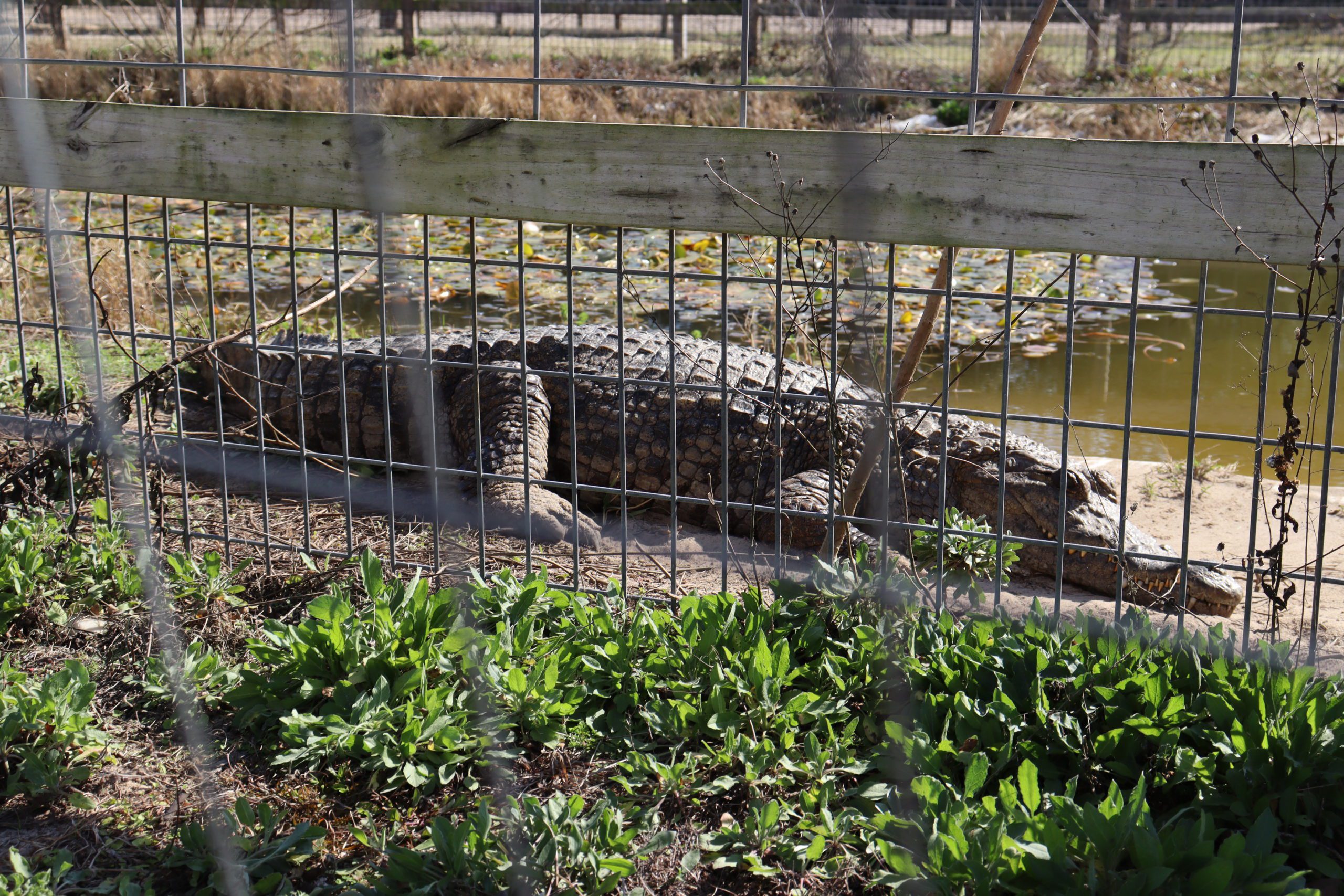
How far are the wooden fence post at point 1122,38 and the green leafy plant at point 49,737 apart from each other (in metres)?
17.8

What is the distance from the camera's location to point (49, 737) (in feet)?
8.30

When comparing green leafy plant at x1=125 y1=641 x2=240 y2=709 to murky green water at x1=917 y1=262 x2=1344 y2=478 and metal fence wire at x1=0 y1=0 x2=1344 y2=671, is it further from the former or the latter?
murky green water at x1=917 y1=262 x2=1344 y2=478

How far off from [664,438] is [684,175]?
2304 millimetres

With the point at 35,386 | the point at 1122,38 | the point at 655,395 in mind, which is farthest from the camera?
the point at 1122,38

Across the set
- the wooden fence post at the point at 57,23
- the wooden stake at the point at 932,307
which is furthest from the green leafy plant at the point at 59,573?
the wooden fence post at the point at 57,23

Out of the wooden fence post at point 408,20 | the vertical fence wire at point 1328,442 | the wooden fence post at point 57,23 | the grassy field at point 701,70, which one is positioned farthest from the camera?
the wooden fence post at point 57,23

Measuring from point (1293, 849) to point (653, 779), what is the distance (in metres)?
1.25

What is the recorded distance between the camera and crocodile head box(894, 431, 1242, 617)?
402cm

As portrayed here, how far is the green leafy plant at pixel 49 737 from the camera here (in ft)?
8.01

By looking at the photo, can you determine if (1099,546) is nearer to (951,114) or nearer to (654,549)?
(654,549)

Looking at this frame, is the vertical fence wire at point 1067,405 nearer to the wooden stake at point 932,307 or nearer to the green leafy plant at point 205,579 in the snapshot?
the wooden stake at point 932,307

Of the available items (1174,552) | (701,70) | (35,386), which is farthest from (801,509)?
(701,70)

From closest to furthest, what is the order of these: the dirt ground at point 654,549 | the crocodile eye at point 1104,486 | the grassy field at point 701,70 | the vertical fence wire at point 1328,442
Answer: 1. the vertical fence wire at point 1328,442
2. the dirt ground at point 654,549
3. the crocodile eye at point 1104,486
4. the grassy field at point 701,70

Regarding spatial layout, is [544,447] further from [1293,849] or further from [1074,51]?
[1074,51]
